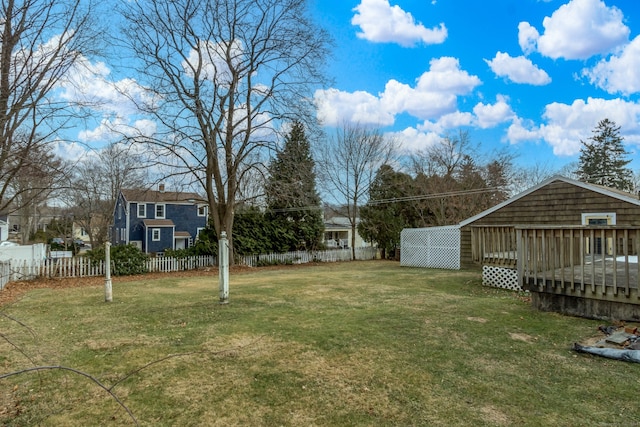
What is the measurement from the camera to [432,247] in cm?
1612

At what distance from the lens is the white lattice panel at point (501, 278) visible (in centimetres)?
988

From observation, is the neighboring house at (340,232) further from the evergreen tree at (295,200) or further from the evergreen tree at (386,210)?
the evergreen tree at (295,200)

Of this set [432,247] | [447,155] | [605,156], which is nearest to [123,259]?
[432,247]

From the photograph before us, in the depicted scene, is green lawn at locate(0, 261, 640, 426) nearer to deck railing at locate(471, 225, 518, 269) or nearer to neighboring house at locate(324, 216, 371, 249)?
deck railing at locate(471, 225, 518, 269)

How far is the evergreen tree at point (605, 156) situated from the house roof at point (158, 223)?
117ft

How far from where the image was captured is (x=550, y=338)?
4953 mm

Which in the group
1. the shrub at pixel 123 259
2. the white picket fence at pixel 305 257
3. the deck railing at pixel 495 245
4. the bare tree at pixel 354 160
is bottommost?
the white picket fence at pixel 305 257

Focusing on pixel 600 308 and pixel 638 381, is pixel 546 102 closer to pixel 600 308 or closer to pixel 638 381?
pixel 600 308

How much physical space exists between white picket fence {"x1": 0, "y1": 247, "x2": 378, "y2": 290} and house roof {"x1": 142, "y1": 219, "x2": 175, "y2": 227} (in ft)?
47.6

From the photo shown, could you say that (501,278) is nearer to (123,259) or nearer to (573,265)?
(573,265)

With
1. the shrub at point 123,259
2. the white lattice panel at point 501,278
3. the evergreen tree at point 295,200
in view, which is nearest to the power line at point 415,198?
the evergreen tree at point 295,200

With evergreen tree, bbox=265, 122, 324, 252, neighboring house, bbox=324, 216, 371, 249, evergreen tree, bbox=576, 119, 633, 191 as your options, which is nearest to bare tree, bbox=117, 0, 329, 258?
evergreen tree, bbox=265, 122, 324, 252

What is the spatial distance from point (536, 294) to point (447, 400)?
467 cm

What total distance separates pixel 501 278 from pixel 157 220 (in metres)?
27.0
